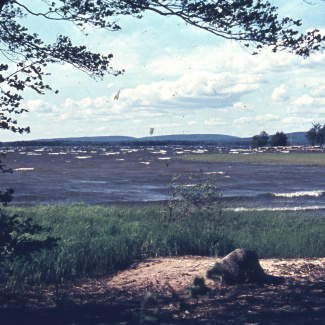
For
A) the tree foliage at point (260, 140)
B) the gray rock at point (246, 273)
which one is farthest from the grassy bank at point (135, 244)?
the tree foliage at point (260, 140)

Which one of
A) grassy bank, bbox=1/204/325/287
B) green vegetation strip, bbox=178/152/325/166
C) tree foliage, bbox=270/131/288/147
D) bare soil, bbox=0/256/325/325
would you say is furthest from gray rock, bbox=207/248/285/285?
tree foliage, bbox=270/131/288/147

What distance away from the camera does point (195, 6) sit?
766cm

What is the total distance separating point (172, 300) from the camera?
6.35m

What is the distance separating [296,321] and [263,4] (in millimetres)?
5140

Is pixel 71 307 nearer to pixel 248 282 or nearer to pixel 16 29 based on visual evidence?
pixel 248 282

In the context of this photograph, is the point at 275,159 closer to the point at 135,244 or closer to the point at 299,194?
the point at 299,194

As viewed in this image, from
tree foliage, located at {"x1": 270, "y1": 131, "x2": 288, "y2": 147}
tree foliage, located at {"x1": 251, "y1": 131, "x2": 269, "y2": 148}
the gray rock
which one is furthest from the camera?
tree foliage, located at {"x1": 251, "y1": 131, "x2": 269, "y2": 148}

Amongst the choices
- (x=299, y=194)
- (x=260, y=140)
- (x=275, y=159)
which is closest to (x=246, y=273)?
(x=299, y=194)

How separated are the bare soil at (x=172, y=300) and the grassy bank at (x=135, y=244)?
53cm

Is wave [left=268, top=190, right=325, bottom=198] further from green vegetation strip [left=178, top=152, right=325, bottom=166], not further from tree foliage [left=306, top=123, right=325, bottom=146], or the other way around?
tree foliage [left=306, top=123, right=325, bottom=146]

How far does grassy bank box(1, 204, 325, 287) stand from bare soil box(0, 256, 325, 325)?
0.53 metres

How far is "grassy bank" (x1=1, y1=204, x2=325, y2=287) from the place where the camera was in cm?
948

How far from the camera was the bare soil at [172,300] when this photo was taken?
6277 mm

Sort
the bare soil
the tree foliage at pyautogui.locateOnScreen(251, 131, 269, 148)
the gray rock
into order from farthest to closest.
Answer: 1. the tree foliage at pyautogui.locateOnScreen(251, 131, 269, 148)
2. the gray rock
3. the bare soil
